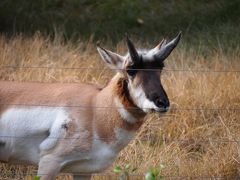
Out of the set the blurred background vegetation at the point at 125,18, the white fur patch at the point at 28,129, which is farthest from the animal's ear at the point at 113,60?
the blurred background vegetation at the point at 125,18

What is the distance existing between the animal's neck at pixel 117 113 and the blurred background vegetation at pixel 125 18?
24.8 feet

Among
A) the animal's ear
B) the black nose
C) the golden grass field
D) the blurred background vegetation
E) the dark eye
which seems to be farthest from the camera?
the blurred background vegetation

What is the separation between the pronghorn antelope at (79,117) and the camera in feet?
24.1

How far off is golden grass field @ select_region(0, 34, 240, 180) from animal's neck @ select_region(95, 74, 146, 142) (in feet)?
3.25

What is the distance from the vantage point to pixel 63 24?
16.1 meters

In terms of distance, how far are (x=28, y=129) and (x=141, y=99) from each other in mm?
1077

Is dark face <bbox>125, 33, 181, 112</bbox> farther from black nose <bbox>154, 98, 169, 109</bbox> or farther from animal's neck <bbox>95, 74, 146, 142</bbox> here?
animal's neck <bbox>95, 74, 146, 142</bbox>

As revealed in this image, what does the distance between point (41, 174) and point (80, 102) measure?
75cm

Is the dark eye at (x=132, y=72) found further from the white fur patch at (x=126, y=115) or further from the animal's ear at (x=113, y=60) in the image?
the white fur patch at (x=126, y=115)

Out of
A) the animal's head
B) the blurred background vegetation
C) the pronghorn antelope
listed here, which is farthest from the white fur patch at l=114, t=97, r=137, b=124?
the blurred background vegetation

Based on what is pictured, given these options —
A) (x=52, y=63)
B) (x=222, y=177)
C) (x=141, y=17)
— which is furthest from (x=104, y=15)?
(x=222, y=177)

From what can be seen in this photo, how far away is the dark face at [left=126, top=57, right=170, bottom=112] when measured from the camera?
7160mm

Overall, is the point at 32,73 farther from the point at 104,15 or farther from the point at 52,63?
the point at 104,15

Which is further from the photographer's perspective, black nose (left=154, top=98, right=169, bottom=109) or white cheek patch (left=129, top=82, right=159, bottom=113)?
white cheek patch (left=129, top=82, right=159, bottom=113)
